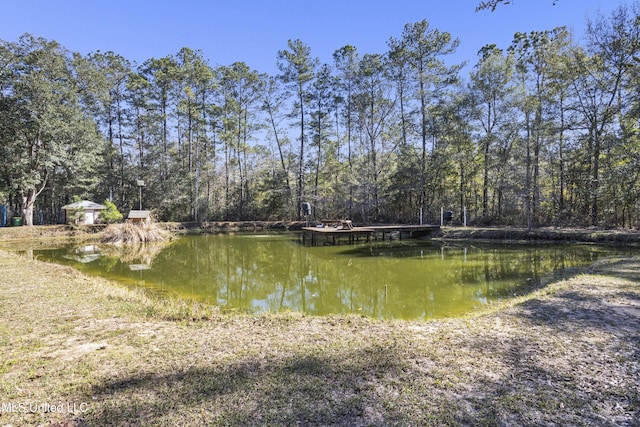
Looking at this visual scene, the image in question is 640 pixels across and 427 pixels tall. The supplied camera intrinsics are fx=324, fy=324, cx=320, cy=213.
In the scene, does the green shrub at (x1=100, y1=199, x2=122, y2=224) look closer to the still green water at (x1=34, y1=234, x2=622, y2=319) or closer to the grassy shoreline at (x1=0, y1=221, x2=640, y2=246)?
the grassy shoreline at (x1=0, y1=221, x2=640, y2=246)

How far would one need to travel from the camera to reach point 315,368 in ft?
8.71

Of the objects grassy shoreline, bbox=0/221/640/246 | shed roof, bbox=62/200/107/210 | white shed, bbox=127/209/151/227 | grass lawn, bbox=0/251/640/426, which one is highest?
shed roof, bbox=62/200/107/210

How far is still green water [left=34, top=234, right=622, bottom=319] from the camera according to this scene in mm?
6062

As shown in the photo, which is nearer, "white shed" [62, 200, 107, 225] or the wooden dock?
the wooden dock

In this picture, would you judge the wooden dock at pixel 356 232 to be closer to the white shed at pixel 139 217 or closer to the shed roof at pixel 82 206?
the white shed at pixel 139 217

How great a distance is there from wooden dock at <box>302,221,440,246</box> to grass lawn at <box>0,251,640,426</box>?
35.6ft

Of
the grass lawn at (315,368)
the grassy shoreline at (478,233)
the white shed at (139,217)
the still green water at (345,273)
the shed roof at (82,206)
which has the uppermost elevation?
the shed roof at (82,206)

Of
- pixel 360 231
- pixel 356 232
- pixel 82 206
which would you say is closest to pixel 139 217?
pixel 82 206

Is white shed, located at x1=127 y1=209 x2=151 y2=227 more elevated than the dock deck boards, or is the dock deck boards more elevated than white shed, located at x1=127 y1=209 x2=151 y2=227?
white shed, located at x1=127 y1=209 x2=151 y2=227

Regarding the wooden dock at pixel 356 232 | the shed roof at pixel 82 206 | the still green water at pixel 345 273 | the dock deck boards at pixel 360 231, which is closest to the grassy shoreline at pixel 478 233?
the dock deck boards at pixel 360 231

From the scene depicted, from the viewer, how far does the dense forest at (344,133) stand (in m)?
16.0

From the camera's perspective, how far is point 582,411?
2.09m

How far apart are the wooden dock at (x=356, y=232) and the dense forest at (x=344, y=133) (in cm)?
432

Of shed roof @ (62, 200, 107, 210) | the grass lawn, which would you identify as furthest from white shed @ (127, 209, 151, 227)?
the grass lawn
